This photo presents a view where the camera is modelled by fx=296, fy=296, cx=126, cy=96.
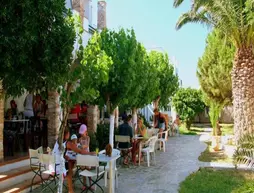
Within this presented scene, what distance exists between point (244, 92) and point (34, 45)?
375 inches

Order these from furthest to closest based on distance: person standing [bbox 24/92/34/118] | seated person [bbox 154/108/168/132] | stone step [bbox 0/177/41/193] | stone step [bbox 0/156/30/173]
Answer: seated person [bbox 154/108/168/132] < person standing [bbox 24/92/34/118] < stone step [bbox 0/156/30/173] < stone step [bbox 0/177/41/193]

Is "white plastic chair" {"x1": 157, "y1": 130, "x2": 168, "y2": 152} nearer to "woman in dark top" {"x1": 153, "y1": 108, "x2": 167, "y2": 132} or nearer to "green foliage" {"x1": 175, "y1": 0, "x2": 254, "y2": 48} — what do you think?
"woman in dark top" {"x1": 153, "y1": 108, "x2": 167, "y2": 132}

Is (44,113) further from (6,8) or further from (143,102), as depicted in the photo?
(6,8)

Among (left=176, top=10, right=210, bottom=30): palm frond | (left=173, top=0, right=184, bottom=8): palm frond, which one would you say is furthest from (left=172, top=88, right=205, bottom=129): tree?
(left=173, top=0, right=184, bottom=8): palm frond

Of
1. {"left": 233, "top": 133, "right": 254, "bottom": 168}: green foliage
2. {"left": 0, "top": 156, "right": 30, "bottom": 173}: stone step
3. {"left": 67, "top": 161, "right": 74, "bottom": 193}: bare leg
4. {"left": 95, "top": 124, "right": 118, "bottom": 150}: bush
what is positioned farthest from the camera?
{"left": 95, "top": 124, "right": 118, "bottom": 150}: bush

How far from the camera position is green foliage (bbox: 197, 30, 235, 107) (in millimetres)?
20625

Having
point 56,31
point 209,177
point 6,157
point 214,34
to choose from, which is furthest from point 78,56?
point 214,34

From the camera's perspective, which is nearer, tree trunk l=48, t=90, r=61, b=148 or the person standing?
the person standing

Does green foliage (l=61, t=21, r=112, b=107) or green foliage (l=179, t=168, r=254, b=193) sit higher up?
green foliage (l=61, t=21, r=112, b=107)

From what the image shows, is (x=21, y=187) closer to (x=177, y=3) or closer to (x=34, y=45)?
(x=34, y=45)

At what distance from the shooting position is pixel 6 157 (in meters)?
8.73

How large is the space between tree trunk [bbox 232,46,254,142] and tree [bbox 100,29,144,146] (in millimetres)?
4823

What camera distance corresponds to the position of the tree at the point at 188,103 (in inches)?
1006

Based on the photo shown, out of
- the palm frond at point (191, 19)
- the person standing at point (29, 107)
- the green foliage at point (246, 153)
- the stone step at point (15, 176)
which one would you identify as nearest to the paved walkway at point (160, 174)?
the stone step at point (15, 176)
